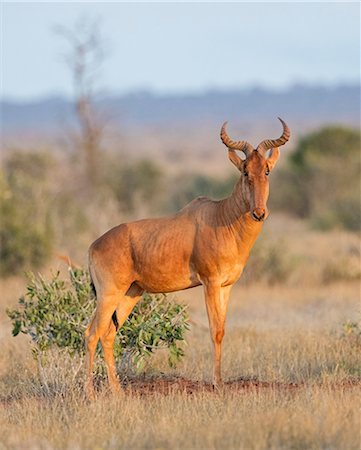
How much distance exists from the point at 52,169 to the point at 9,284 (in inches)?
910

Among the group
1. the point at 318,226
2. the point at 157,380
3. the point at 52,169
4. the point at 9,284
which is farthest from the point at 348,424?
the point at 52,169

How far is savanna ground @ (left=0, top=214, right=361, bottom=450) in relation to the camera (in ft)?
26.1

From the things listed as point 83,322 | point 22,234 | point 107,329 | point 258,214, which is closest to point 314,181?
point 22,234

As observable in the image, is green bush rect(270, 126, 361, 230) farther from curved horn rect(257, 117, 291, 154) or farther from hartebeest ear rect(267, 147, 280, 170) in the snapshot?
curved horn rect(257, 117, 291, 154)

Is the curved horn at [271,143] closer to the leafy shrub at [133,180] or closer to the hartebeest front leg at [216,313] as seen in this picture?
the hartebeest front leg at [216,313]

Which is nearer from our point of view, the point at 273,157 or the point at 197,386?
the point at 273,157

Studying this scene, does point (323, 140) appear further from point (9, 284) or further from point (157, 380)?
point (157, 380)

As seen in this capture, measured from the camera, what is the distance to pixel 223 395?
9.80 metres

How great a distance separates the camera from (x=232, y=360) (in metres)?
12.4

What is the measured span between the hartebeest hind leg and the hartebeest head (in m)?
1.77

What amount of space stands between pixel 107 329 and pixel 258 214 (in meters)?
2.20

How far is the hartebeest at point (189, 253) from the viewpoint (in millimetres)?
10086

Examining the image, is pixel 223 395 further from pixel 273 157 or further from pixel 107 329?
pixel 273 157

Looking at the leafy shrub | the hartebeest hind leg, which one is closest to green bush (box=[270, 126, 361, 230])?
the leafy shrub
